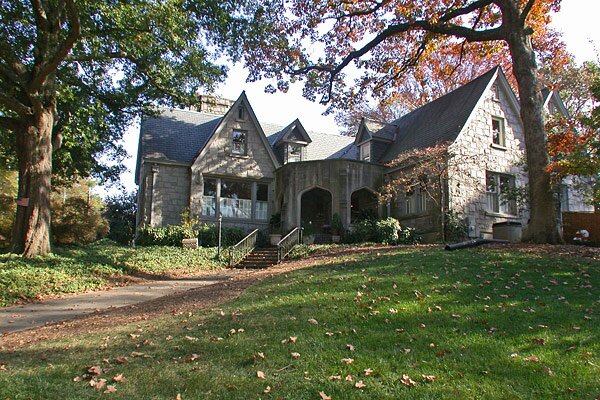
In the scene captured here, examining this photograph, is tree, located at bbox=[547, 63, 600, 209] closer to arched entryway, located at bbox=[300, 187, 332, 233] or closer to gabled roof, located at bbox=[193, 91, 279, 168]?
arched entryway, located at bbox=[300, 187, 332, 233]

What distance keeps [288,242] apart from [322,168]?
5.04 meters

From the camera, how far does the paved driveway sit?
8711 mm

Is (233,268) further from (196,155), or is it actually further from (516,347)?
(516,347)

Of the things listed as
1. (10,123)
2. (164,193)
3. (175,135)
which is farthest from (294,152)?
(10,123)

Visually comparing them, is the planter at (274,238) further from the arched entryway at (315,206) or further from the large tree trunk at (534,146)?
the large tree trunk at (534,146)

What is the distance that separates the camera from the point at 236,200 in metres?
24.1

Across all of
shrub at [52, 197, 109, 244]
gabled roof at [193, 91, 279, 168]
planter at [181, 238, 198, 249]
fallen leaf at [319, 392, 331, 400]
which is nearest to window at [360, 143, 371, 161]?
gabled roof at [193, 91, 279, 168]

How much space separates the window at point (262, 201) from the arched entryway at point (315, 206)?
209 centimetres

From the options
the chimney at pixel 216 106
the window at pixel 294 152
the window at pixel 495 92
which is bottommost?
the window at pixel 294 152

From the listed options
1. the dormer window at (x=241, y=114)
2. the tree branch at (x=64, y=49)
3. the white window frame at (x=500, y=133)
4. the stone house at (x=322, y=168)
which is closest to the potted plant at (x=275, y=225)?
the stone house at (x=322, y=168)

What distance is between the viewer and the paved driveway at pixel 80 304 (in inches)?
343

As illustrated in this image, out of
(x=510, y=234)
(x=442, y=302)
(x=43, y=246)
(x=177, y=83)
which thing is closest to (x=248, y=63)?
(x=177, y=83)

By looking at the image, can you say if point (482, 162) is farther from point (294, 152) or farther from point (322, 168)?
point (294, 152)

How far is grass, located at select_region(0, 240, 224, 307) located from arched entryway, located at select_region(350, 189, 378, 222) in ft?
25.4
